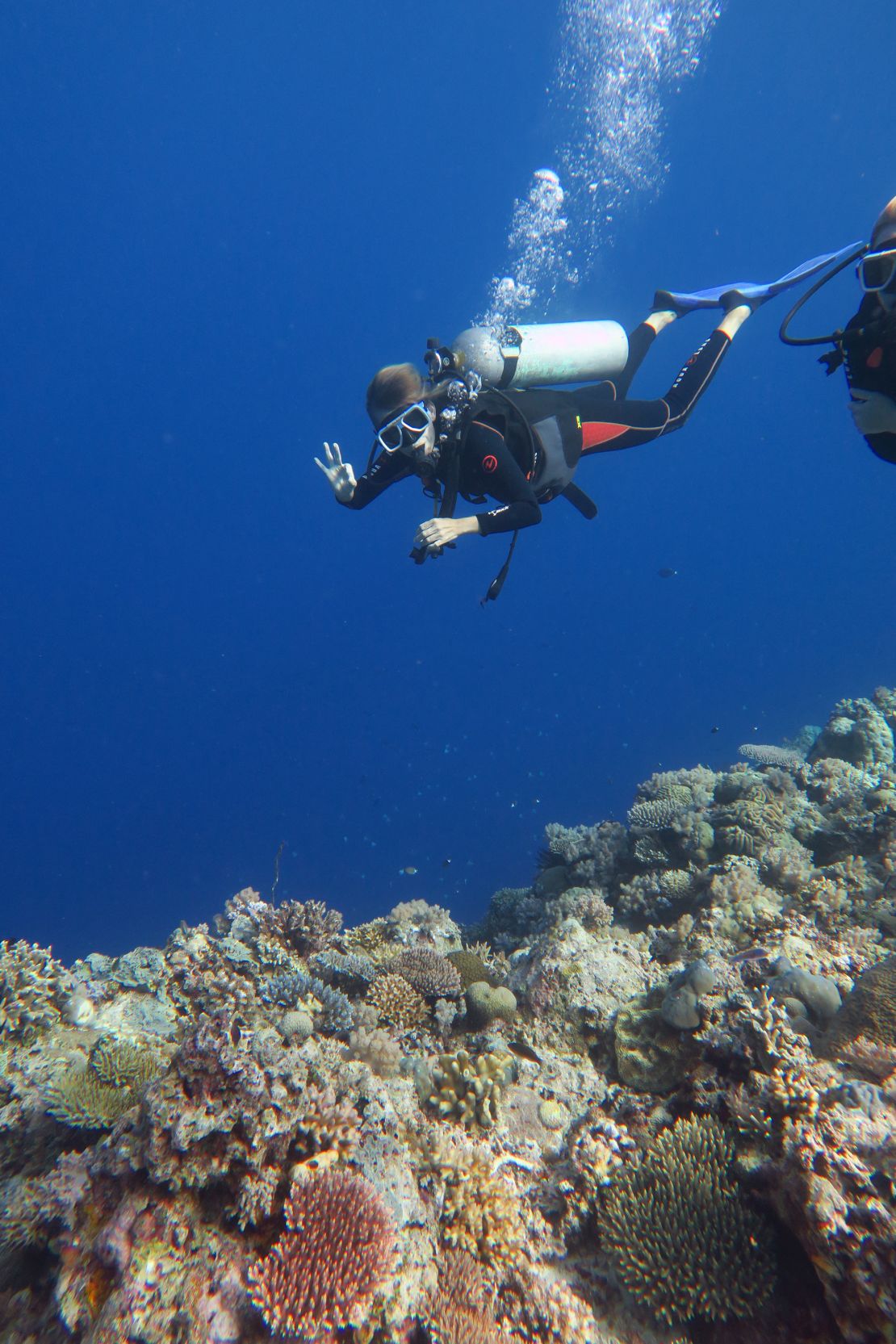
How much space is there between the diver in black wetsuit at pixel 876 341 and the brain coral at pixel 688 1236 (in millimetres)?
4083

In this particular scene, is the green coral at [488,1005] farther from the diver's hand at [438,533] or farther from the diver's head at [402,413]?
the diver's head at [402,413]

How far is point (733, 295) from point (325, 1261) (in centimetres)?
1080

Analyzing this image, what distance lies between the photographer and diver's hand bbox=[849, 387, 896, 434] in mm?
3393

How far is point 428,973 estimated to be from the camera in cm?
521

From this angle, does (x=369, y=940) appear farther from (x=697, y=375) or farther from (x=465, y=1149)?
(x=697, y=375)

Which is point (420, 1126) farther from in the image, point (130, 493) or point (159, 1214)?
point (130, 493)

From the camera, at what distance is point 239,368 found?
8450 centimetres

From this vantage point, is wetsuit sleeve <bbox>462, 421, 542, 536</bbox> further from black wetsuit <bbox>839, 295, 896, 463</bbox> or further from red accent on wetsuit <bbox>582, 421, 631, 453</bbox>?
black wetsuit <bbox>839, 295, 896, 463</bbox>

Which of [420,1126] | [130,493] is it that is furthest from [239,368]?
[420,1126]

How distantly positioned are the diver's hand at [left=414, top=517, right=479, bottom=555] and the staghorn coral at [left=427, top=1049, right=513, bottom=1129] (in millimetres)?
3895

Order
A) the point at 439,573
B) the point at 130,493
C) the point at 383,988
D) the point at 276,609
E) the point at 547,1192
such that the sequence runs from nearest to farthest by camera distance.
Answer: the point at 547,1192, the point at 383,988, the point at 130,493, the point at 439,573, the point at 276,609

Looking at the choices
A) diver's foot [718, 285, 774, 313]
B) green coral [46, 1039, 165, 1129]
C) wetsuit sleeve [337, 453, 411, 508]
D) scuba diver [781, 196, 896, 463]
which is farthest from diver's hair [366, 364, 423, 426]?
green coral [46, 1039, 165, 1129]

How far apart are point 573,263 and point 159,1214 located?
3389 inches

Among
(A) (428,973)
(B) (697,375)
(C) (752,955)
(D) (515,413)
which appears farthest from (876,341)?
(A) (428,973)
